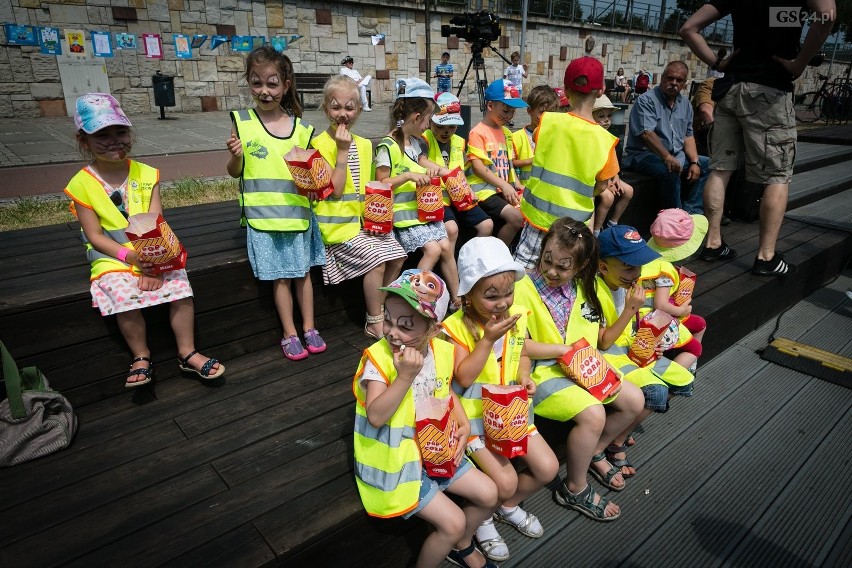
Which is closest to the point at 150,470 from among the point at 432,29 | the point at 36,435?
the point at 36,435

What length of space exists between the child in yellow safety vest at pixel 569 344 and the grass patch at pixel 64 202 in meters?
3.04

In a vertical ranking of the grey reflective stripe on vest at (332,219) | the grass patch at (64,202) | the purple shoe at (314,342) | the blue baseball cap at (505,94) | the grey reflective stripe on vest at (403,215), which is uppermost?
the blue baseball cap at (505,94)

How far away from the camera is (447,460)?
1.68 metres

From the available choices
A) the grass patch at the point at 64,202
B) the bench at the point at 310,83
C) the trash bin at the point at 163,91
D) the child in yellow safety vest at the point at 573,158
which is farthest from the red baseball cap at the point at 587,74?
the bench at the point at 310,83

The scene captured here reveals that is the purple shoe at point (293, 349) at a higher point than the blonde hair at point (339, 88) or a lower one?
lower

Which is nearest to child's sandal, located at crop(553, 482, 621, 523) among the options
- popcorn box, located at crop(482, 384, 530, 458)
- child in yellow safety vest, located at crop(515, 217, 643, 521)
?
child in yellow safety vest, located at crop(515, 217, 643, 521)

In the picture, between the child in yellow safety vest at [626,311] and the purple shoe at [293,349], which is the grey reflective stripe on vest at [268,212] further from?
the child in yellow safety vest at [626,311]

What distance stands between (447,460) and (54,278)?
2001 mm

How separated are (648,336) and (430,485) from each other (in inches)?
49.9

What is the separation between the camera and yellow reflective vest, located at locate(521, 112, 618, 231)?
9.39 feet

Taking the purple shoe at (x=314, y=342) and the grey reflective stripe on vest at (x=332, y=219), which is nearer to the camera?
the purple shoe at (x=314, y=342)

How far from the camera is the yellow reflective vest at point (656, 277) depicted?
2.67m

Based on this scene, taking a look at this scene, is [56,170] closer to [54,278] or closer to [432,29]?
[54,278]

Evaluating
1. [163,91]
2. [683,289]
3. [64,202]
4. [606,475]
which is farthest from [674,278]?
[163,91]
